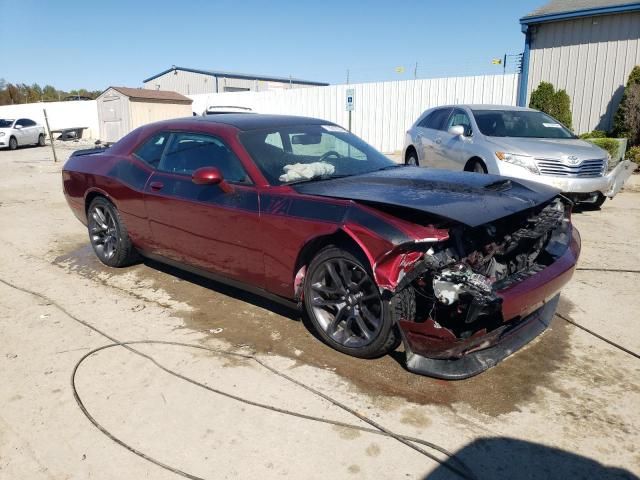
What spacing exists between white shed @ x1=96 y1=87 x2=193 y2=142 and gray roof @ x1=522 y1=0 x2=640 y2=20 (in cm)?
1557

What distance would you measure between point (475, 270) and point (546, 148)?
450 cm

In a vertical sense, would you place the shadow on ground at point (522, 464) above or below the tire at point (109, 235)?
below

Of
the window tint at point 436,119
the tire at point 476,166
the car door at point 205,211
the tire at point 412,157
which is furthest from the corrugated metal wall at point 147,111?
the car door at point 205,211

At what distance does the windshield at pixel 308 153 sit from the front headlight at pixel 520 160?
9.68 ft

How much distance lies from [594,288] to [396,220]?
256 centimetres

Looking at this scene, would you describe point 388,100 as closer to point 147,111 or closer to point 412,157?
point 412,157

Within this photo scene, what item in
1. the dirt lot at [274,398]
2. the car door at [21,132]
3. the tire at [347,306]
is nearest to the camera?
the dirt lot at [274,398]

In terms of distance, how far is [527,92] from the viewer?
586 inches

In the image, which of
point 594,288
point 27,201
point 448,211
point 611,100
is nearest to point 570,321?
point 594,288

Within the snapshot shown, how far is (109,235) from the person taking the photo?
5.46 meters

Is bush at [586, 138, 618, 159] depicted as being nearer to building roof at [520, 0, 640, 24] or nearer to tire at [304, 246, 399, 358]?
building roof at [520, 0, 640, 24]

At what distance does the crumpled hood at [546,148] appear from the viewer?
6996mm

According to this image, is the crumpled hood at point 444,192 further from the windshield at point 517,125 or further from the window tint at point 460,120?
the window tint at point 460,120

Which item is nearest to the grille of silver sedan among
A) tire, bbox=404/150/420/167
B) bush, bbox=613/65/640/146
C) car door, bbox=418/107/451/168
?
car door, bbox=418/107/451/168
